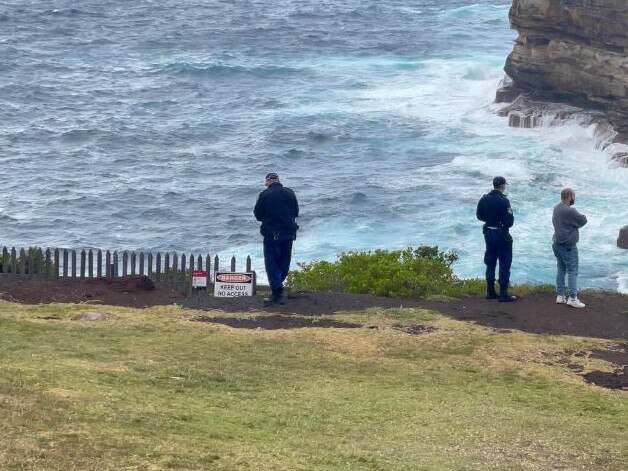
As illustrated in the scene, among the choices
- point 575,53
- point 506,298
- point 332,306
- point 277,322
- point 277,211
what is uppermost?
point 575,53

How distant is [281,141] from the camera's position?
4681 centimetres

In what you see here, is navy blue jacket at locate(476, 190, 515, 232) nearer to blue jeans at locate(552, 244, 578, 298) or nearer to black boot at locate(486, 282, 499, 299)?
blue jeans at locate(552, 244, 578, 298)

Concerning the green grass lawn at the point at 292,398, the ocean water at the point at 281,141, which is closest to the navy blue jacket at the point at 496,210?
the green grass lawn at the point at 292,398

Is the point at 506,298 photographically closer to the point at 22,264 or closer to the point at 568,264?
the point at 568,264

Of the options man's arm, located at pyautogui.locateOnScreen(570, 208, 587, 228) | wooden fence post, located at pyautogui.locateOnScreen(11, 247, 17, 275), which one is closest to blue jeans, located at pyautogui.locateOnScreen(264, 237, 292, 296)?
man's arm, located at pyautogui.locateOnScreen(570, 208, 587, 228)

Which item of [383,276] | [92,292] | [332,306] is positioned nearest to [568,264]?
[383,276]

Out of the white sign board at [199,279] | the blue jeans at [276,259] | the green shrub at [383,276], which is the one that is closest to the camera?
the blue jeans at [276,259]

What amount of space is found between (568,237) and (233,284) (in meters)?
4.82

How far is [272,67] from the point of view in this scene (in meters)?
60.9

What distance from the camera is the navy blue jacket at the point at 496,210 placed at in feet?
58.9

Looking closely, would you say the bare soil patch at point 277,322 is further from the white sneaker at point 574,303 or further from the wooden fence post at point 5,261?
the wooden fence post at point 5,261

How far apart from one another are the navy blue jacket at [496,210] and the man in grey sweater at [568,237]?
66cm

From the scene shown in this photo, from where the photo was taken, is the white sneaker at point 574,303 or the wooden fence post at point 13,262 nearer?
the white sneaker at point 574,303

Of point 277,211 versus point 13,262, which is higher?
point 277,211
